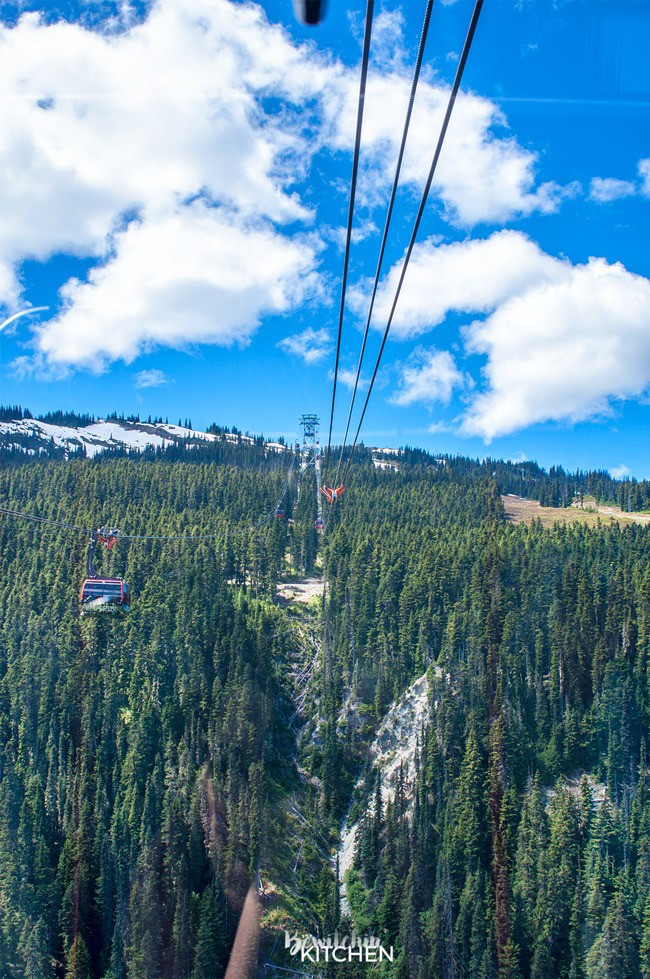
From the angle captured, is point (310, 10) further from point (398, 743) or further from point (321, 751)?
point (321, 751)

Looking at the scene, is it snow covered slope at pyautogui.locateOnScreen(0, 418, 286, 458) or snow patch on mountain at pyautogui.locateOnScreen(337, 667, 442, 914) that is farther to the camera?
snow covered slope at pyautogui.locateOnScreen(0, 418, 286, 458)

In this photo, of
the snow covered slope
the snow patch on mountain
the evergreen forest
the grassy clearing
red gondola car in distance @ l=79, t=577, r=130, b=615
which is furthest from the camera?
the snow covered slope

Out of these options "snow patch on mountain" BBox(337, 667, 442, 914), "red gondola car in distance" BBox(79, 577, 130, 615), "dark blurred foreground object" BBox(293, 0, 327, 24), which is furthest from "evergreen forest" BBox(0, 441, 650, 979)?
"dark blurred foreground object" BBox(293, 0, 327, 24)

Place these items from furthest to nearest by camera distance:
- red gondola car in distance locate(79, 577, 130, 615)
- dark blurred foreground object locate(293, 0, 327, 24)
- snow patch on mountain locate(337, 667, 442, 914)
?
Result: snow patch on mountain locate(337, 667, 442, 914) < red gondola car in distance locate(79, 577, 130, 615) < dark blurred foreground object locate(293, 0, 327, 24)

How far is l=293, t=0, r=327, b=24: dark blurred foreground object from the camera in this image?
2.52 m

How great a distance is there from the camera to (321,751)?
2552 inches

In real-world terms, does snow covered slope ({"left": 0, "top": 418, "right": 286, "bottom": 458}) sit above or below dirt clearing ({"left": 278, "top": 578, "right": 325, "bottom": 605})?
above

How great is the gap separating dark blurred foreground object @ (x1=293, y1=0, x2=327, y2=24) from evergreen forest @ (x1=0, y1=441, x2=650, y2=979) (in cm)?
5135

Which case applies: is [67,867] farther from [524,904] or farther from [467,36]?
[467,36]

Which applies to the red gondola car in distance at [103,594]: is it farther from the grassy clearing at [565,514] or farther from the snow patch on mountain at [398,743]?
the grassy clearing at [565,514]

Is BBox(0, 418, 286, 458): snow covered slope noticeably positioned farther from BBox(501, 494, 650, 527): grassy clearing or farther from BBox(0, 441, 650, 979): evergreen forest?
BBox(0, 441, 650, 979): evergreen forest

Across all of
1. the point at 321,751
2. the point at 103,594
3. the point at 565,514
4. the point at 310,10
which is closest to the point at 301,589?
the point at 321,751

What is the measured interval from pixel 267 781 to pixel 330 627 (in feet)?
63.3

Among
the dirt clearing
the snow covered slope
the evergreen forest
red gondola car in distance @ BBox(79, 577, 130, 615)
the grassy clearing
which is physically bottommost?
the evergreen forest
